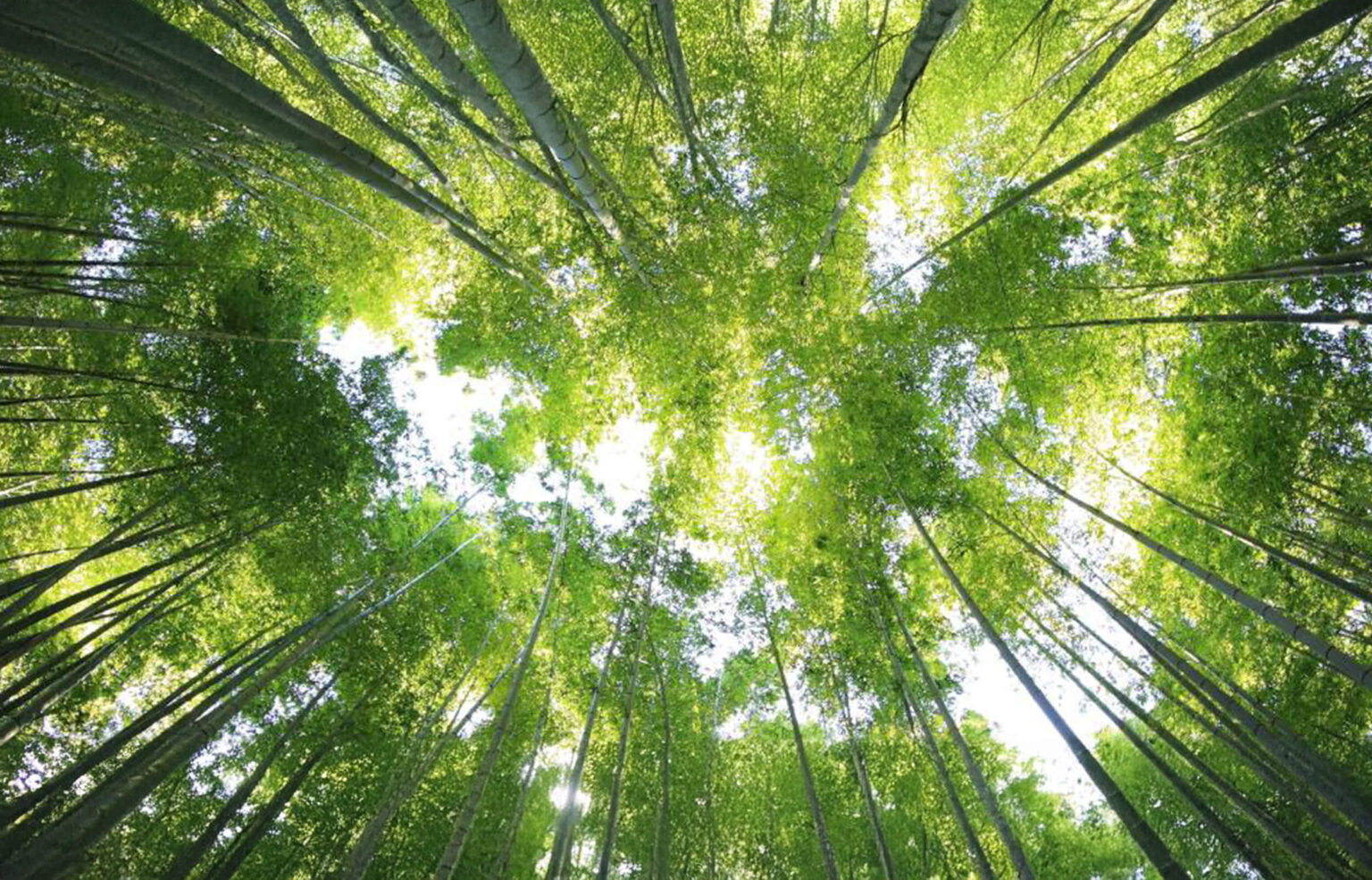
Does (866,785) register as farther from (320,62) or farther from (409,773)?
(320,62)

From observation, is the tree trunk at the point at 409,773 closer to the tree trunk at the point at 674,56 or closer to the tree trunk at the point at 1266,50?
the tree trunk at the point at 674,56

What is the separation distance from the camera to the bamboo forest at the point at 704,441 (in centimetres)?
431

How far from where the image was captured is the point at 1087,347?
554cm

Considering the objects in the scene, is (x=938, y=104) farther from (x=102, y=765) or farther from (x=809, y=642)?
(x=102, y=765)

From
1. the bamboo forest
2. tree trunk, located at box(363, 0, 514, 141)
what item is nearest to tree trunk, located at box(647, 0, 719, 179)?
the bamboo forest

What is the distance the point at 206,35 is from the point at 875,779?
9.80 m

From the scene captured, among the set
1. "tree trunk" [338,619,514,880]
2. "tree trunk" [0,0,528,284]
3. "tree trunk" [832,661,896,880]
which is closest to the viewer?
"tree trunk" [0,0,528,284]

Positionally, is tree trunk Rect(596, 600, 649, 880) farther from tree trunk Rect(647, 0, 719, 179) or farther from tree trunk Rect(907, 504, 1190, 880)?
tree trunk Rect(647, 0, 719, 179)

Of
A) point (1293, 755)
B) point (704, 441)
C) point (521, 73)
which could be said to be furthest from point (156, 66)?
point (704, 441)

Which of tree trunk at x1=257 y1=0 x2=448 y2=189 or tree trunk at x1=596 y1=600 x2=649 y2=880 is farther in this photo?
tree trunk at x1=596 y1=600 x2=649 y2=880

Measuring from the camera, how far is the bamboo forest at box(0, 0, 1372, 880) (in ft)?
14.1

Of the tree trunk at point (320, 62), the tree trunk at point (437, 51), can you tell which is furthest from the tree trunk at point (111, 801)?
the tree trunk at point (437, 51)

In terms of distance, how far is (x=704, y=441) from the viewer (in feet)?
22.4

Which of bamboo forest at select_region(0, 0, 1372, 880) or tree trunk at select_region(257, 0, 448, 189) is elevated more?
bamboo forest at select_region(0, 0, 1372, 880)
